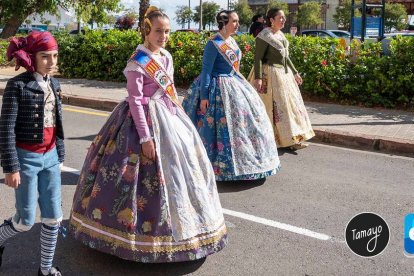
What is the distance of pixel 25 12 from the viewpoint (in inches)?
864

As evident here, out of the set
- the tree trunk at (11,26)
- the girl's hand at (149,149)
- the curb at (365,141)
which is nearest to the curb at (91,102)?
the curb at (365,141)

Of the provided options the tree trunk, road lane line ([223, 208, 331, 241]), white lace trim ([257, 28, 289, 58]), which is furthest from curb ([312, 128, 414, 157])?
the tree trunk

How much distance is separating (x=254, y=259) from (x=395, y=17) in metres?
49.2

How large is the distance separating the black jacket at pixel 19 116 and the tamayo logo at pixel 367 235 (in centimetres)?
246

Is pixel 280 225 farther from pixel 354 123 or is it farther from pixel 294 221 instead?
pixel 354 123

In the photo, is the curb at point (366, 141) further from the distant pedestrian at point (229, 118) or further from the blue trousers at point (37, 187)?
the blue trousers at point (37, 187)

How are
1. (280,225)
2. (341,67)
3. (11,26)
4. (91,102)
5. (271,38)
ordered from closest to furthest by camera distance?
1. (280,225)
2. (271,38)
3. (341,67)
4. (91,102)
5. (11,26)

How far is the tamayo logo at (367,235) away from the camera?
4293 millimetres

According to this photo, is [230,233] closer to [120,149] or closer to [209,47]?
[120,149]

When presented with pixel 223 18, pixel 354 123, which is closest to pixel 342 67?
pixel 354 123

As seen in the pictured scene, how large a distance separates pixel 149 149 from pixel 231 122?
6.84 ft

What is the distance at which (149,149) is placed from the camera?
3793mm

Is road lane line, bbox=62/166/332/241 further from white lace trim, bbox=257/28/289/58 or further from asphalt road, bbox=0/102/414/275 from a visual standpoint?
white lace trim, bbox=257/28/289/58

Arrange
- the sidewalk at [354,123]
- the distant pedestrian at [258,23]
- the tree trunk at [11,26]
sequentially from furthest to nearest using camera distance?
the tree trunk at [11,26], the distant pedestrian at [258,23], the sidewalk at [354,123]
